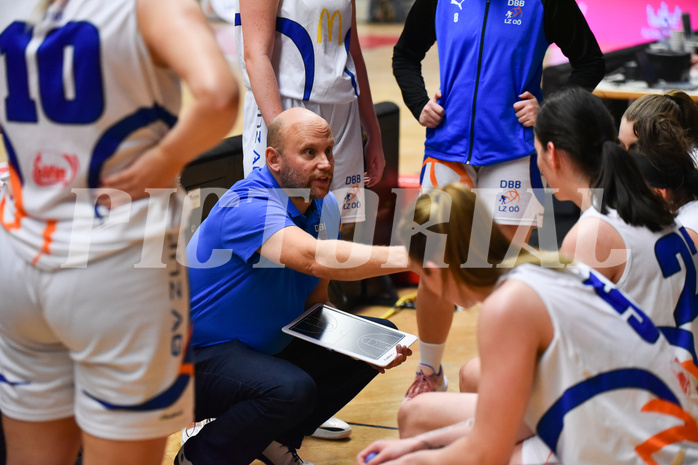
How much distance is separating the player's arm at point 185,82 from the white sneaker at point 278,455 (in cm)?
132

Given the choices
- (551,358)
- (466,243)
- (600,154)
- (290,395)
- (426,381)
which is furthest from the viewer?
(426,381)

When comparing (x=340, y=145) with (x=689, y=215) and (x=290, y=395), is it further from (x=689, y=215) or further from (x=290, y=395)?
(x=689, y=215)

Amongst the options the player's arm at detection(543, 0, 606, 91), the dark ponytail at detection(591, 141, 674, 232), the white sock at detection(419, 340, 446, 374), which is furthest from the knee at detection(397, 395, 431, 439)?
the player's arm at detection(543, 0, 606, 91)

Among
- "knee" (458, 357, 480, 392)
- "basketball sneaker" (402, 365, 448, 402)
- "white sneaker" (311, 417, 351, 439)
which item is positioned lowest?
"white sneaker" (311, 417, 351, 439)

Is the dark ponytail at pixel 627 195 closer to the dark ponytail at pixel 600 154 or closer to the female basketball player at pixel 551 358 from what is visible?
the dark ponytail at pixel 600 154

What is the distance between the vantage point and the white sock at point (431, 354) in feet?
9.86

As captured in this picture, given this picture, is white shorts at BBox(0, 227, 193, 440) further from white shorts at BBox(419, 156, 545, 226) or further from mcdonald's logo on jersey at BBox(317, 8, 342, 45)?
white shorts at BBox(419, 156, 545, 226)

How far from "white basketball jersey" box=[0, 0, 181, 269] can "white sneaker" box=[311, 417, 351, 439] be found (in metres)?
1.59

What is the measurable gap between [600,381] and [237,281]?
1154mm

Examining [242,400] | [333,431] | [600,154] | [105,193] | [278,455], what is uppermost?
[105,193]

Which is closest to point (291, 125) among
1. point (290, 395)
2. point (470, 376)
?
point (290, 395)

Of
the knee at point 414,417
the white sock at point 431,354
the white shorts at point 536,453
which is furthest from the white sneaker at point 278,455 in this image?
the white shorts at point 536,453

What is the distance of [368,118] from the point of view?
333 centimetres

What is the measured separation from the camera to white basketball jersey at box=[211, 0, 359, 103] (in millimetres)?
2910
